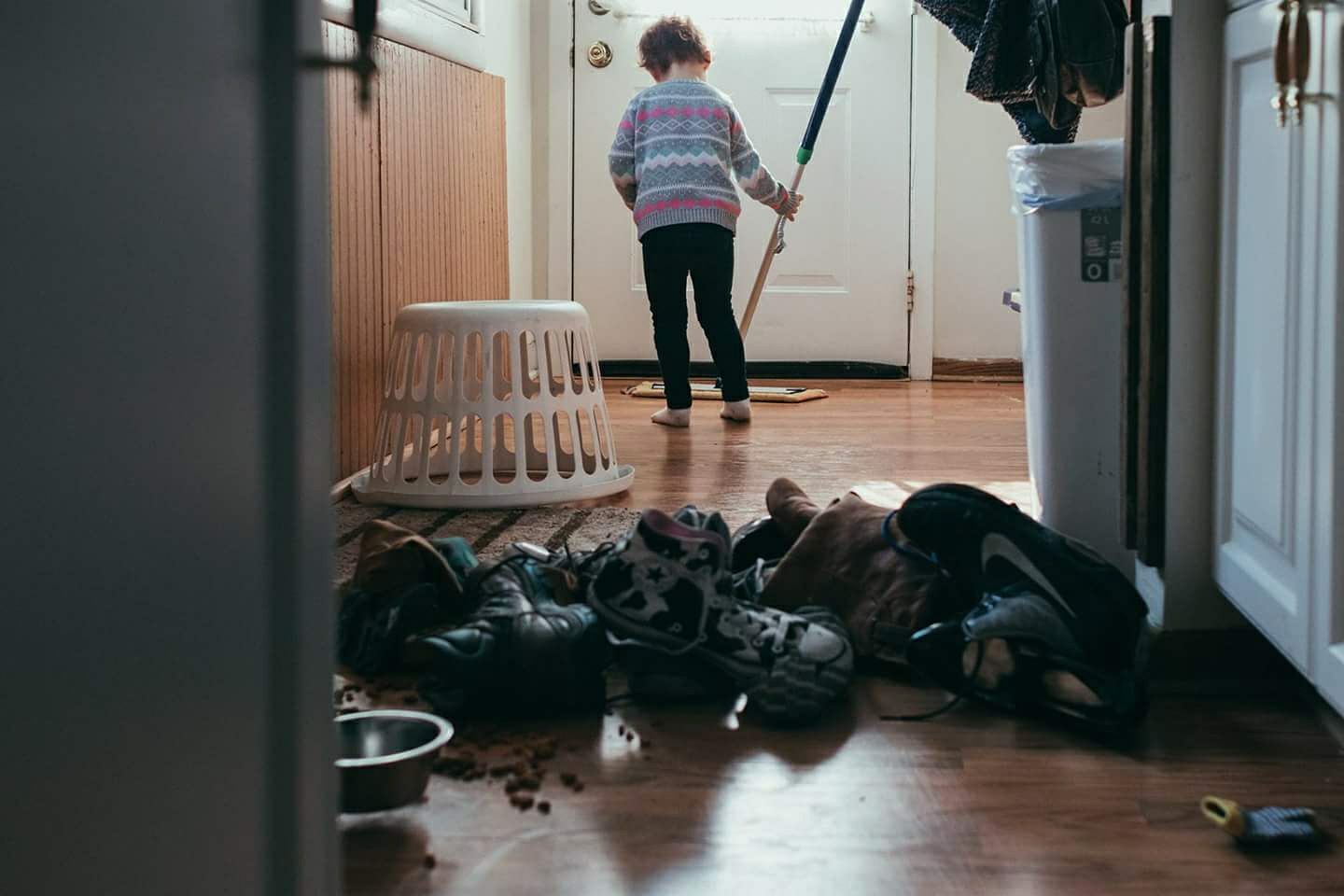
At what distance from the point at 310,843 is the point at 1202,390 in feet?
3.79

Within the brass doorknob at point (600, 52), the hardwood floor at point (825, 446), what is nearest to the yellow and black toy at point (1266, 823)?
the hardwood floor at point (825, 446)

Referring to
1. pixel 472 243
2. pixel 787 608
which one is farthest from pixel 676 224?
pixel 787 608

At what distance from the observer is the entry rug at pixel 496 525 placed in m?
2.17

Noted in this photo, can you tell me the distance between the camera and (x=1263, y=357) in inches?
53.1

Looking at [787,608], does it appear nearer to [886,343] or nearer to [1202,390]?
[1202,390]

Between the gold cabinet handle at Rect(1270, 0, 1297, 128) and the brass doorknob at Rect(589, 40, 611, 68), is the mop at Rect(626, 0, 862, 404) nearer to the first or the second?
the brass doorknob at Rect(589, 40, 611, 68)

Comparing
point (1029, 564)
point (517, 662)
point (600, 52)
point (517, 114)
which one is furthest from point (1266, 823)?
point (600, 52)

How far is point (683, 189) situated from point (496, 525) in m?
1.49

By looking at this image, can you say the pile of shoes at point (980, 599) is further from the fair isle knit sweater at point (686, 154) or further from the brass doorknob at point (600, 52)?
the brass doorknob at point (600, 52)

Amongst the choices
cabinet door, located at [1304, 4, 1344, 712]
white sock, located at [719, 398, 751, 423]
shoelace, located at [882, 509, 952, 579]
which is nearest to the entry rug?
shoelace, located at [882, 509, 952, 579]

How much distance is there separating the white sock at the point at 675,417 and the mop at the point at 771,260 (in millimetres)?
157

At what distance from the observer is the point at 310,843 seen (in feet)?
2.20

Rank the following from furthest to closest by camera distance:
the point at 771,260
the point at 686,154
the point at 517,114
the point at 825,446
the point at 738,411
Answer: the point at 517,114, the point at 771,260, the point at 738,411, the point at 686,154, the point at 825,446

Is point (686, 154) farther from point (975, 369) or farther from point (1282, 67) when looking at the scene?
point (1282, 67)
